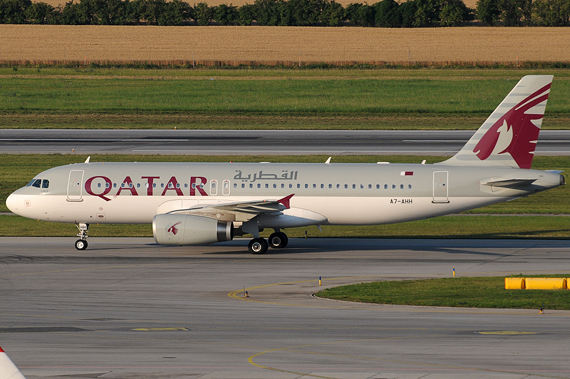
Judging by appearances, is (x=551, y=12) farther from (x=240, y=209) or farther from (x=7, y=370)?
(x=7, y=370)

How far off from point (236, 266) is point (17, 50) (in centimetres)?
11788

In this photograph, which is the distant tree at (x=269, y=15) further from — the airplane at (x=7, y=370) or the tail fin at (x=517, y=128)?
the airplane at (x=7, y=370)

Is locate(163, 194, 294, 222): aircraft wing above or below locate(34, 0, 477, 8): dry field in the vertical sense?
below

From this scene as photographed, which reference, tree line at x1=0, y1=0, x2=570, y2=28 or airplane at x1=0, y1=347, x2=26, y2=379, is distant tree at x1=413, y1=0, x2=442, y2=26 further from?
airplane at x1=0, y1=347, x2=26, y2=379

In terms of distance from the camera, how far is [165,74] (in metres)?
123

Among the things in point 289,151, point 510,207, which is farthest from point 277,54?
point 510,207

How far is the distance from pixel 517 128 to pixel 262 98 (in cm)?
6456

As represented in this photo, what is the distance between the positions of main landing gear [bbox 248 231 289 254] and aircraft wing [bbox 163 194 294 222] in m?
1.30

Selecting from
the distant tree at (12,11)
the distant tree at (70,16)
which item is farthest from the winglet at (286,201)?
the distant tree at (12,11)

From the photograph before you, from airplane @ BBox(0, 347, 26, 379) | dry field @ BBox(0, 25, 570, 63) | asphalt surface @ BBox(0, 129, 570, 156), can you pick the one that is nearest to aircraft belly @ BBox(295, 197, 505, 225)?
asphalt surface @ BBox(0, 129, 570, 156)

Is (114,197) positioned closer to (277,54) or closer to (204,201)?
(204,201)

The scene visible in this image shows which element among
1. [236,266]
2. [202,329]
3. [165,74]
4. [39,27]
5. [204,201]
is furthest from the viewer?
[39,27]

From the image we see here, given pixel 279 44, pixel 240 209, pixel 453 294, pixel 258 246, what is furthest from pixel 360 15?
pixel 453 294

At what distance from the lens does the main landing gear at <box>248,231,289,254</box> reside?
3931cm
